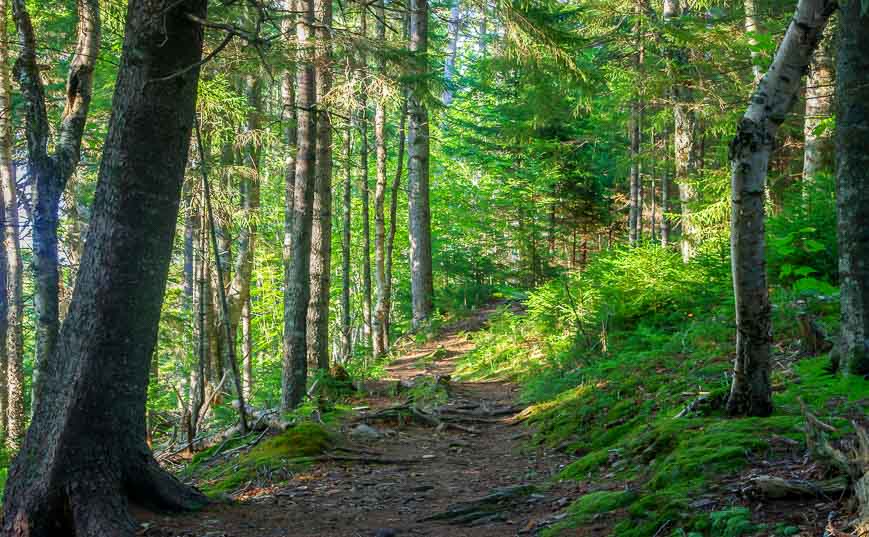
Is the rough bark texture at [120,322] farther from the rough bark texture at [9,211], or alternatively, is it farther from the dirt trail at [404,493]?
the rough bark texture at [9,211]

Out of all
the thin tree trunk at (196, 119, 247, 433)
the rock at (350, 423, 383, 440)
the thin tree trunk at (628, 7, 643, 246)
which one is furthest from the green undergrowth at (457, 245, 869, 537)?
the thin tree trunk at (196, 119, 247, 433)

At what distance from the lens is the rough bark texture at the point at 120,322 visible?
432 cm

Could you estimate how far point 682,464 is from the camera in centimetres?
417

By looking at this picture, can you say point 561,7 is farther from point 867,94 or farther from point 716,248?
point 867,94

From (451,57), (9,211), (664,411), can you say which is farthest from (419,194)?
(451,57)

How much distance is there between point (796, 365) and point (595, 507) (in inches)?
119

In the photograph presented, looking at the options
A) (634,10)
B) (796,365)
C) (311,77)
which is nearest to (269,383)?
(311,77)

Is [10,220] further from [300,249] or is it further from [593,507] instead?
[593,507]

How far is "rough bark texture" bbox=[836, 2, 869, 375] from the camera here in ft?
16.4

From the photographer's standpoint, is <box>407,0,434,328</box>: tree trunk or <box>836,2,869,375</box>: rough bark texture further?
<box>407,0,434,328</box>: tree trunk

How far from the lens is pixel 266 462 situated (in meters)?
6.91

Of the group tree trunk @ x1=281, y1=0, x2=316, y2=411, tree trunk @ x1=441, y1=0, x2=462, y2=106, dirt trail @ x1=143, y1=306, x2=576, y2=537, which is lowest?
dirt trail @ x1=143, y1=306, x2=576, y2=537

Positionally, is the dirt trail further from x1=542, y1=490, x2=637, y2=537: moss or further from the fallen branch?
the fallen branch

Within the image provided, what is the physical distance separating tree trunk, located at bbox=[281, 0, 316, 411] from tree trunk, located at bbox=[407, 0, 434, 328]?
267 inches
